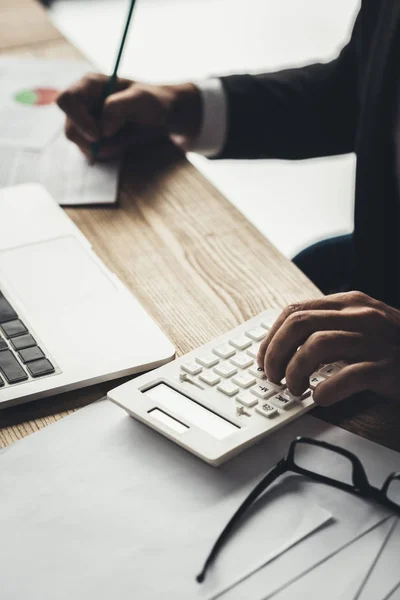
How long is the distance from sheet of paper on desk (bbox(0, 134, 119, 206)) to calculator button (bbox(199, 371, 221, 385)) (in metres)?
0.42

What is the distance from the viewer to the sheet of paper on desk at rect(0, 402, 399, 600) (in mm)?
590

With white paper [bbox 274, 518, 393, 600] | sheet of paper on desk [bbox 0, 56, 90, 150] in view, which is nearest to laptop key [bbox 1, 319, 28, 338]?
white paper [bbox 274, 518, 393, 600]

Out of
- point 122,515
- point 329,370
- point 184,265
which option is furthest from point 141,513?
point 184,265

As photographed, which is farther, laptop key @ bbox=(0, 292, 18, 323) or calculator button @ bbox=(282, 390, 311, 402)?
laptop key @ bbox=(0, 292, 18, 323)

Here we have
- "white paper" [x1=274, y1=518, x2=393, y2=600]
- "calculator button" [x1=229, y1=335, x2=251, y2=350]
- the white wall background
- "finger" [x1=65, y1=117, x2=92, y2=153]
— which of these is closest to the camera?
"white paper" [x1=274, y1=518, x2=393, y2=600]

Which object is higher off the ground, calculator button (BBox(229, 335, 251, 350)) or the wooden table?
calculator button (BBox(229, 335, 251, 350))

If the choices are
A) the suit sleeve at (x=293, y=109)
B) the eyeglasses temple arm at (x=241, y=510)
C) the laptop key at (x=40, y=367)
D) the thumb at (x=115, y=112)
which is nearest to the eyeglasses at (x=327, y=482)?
the eyeglasses temple arm at (x=241, y=510)

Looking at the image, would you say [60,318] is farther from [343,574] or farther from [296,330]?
[343,574]

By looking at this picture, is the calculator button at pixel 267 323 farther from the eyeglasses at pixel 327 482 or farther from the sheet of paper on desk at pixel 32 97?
the sheet of paper on desk at pixel 32 97

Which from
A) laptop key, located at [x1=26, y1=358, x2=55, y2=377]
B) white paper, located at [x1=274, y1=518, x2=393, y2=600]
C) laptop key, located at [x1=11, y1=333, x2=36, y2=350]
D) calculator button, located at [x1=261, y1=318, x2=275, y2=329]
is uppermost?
calculator button, located at [x1=261, y1=318, x2=275, y2=329]

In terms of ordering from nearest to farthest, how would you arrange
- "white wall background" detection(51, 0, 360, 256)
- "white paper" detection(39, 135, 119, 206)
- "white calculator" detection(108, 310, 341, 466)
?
1. "white calculator" detection(108, 310, 341, 466)
2. "white paper" detection(39, 135, 119, 206)
3. "white wall background" detection(51, 0, 360, 256)

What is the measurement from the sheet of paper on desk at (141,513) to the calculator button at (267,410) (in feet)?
0.08

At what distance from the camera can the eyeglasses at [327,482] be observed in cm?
63

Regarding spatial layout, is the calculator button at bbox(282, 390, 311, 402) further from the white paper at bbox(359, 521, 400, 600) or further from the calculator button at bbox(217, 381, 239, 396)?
the white paper at bbox(359, 521, 400, 600)
